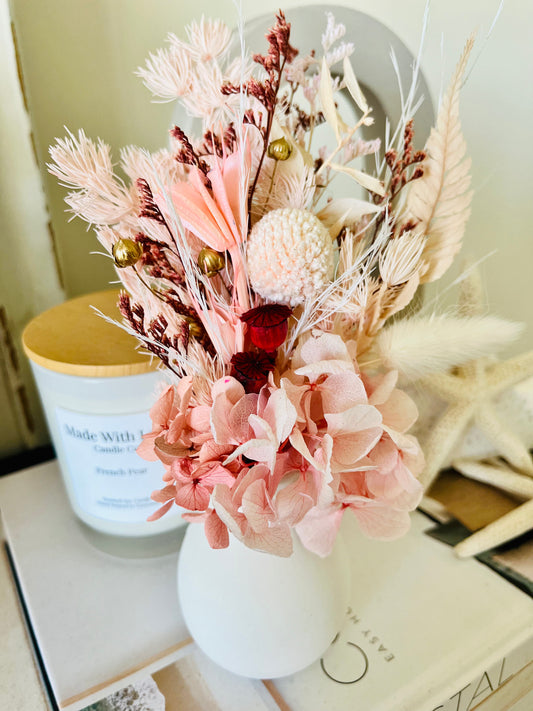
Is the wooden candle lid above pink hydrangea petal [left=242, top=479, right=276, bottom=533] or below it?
above

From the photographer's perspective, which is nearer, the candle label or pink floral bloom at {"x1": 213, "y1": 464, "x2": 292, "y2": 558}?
pink floral bloom at {"x1": 213, "y1": 464, "x2": 292, "y2": 558}

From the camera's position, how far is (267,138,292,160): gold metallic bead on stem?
251mm

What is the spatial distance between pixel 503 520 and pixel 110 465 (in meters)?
0.37

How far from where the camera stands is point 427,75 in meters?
0.53

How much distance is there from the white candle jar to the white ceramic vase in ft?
0.33

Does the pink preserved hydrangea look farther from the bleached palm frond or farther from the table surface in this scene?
the table surface

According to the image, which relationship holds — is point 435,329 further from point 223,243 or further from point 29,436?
point 29,436

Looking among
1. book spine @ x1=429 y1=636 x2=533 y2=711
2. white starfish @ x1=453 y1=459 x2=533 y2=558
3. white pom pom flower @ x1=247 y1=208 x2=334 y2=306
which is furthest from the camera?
white starfish @ x1=453 y1=459 x2=533 y2=558

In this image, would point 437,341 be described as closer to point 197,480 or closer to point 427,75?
point 197,480

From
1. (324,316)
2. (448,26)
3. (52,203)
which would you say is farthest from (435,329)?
(52,203)

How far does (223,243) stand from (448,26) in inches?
16.4

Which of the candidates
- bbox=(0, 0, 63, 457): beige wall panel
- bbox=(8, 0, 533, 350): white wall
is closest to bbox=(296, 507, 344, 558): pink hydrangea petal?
bbox=(8, 0, 533, 350): white wall

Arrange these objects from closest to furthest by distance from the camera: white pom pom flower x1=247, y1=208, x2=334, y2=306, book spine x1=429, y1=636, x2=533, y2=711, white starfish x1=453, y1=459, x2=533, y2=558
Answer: white pom pom flower x1=247, y1=208, x2=334, y2=306 < book spine x1=429, y1=636, x2=533, y2=711 < white starfish x1=453, y1=459, x2=533, y2=558

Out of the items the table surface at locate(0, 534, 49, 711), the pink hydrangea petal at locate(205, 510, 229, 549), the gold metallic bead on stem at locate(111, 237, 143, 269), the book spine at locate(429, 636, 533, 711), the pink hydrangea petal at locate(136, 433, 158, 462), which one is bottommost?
the book spine at locate(429, 636, 533, 711)
